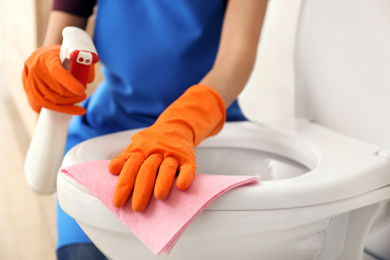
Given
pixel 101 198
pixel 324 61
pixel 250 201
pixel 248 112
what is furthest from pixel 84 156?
pixel 248 112

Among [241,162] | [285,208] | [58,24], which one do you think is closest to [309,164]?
[241,162]

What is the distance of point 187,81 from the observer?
0.97 m

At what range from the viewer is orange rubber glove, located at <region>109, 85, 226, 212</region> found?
1.78 feet

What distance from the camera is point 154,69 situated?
96 cm

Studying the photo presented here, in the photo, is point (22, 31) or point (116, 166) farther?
point (22, 31)

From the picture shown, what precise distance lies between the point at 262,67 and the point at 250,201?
25.6 inches

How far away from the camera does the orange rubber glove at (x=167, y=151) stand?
542 mm

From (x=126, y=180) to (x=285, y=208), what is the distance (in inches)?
7.4

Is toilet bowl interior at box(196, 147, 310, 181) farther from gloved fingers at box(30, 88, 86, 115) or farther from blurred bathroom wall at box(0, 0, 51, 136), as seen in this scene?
blurred bathroom wall at box(0, 0, 51, 136)

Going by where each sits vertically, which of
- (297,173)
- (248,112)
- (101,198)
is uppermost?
(101,198)

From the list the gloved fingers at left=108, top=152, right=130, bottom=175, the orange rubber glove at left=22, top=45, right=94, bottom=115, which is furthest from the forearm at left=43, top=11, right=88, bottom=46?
the gloved fingers at left=108, top=152, right=130, bottom=175

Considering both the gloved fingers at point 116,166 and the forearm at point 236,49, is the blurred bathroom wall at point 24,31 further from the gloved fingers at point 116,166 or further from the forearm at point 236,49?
the gloved fingers at point 116,166

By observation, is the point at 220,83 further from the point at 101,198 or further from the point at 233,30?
the point at 101,198

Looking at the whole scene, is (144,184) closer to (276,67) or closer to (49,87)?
(49,87)
